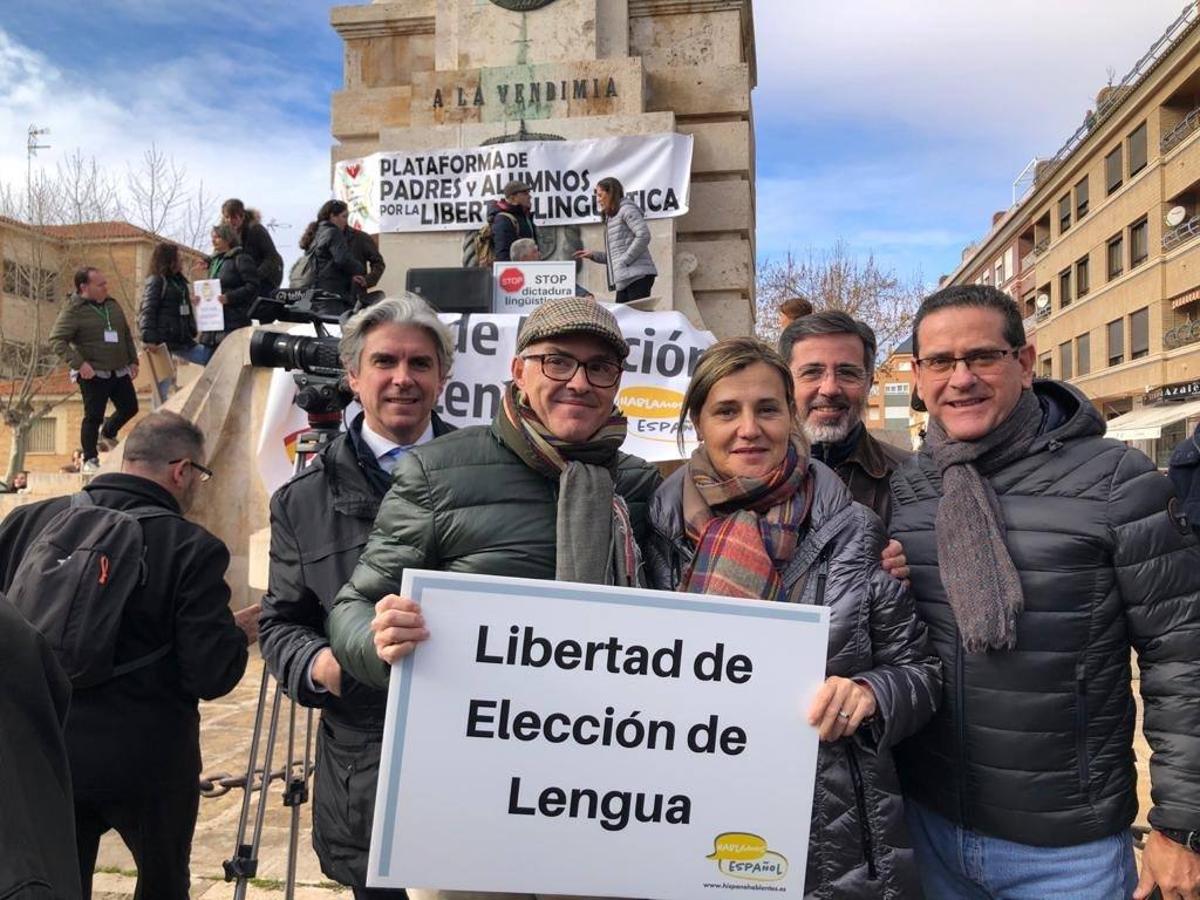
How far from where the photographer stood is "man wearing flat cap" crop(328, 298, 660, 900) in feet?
6.10

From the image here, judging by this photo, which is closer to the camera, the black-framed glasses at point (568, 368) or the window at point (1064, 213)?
the black-framed glasses at point (568, 368)

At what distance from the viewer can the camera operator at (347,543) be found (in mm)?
2178

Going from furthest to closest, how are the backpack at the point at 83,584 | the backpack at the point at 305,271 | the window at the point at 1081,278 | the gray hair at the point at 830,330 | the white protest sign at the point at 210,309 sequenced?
the window at the point at 1081,278, the white protest sign at the point at 210,309, the backpack at the point at 305,271, the gray hair at the point at 830,330, the backpack at the point at 83,584

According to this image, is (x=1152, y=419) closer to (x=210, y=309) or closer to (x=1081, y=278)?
(x=1081, y=278)

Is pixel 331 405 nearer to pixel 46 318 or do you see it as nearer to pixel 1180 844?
pixel 1180 844

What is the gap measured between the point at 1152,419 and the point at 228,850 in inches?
1430

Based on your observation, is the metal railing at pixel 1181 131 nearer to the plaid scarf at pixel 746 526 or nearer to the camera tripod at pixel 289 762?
the camera tripod at pixel 289 762

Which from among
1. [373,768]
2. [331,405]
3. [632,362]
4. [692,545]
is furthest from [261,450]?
[692,545]

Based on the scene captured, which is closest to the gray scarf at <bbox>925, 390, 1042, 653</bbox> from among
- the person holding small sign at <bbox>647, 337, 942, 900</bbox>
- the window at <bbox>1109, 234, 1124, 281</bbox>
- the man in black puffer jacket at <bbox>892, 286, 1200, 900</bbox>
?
the man in black puffer jacket at <bbox>892, 286, 1200, 900</bbox>

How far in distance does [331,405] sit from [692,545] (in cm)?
179

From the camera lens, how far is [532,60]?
9.75 m

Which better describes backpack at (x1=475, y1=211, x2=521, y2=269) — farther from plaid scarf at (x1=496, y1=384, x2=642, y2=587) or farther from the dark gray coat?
the dark gray coat

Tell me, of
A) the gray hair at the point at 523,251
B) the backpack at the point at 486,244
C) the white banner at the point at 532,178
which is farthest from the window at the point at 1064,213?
the gray hair at the point at 523,251

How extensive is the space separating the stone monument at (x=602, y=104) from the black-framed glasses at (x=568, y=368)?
24.5ft
